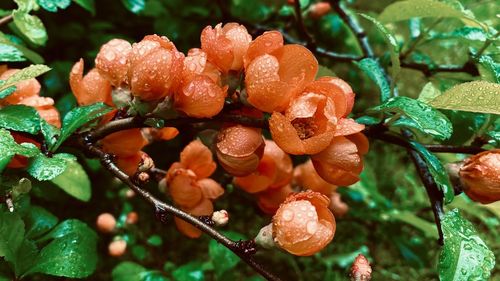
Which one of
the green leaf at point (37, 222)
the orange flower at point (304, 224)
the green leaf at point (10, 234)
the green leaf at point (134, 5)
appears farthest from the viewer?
the green leaf at point (134, 5)

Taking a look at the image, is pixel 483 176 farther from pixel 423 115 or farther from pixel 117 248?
pixel 117 248

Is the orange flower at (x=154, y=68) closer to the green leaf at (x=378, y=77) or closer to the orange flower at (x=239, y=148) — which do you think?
the orange flower at (x=239, y=148)

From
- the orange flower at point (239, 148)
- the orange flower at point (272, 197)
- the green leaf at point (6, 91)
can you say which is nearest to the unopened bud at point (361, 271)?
the orange flower at point (239, 148)

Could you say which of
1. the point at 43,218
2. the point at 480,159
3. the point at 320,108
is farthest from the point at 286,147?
the point at 43,218

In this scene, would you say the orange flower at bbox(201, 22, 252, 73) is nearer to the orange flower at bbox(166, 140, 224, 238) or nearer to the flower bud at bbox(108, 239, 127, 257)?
the orange flower at bbox(166, 140, 224, 238)

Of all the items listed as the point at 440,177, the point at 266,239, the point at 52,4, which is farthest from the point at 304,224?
the point at 52,4

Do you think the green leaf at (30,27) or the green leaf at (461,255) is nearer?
the green leaf at (461,255)

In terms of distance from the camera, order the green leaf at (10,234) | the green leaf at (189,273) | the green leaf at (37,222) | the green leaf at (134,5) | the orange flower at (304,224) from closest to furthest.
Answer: the orange flower at (304,224), the green leaf at (10,234), the green leaf at (37,222), the green leaf at (189,273), the green leaf at (134,5)

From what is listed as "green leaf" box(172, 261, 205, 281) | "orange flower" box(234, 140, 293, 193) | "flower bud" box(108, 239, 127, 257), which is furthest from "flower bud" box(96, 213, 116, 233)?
"orange flower" box(234, 140, 293, 193)
